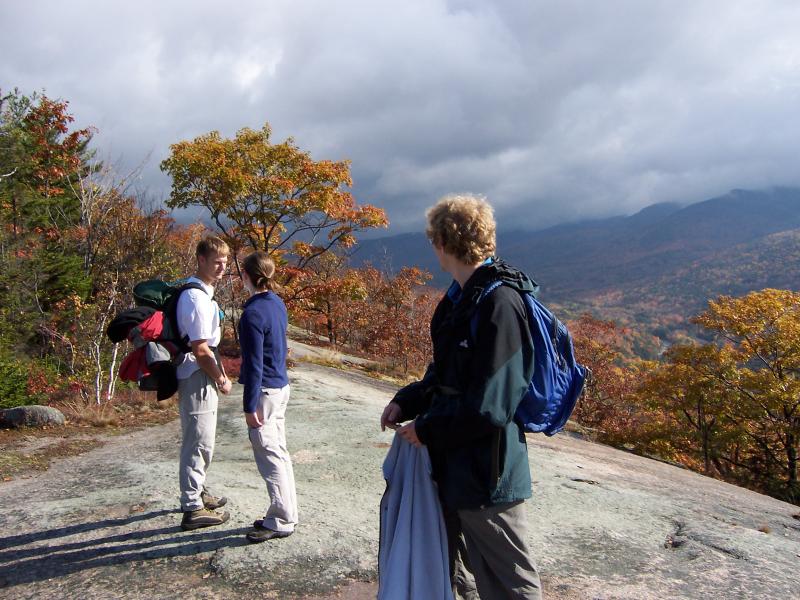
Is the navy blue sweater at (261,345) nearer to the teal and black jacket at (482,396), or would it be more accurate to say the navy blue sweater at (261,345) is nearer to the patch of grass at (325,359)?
the teal and black jacket at (482,396)

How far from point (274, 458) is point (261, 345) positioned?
29.4 inches

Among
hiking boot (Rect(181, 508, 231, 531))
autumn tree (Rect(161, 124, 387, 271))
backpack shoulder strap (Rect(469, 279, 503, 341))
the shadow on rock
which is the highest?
autumn tree (Rect(161, 124, 387, 271))

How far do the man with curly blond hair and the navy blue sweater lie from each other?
1.33m

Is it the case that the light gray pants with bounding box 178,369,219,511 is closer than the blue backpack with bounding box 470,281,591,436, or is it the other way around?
the blue backpack with bounding box 470,281,591,436

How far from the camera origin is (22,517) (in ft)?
12.7

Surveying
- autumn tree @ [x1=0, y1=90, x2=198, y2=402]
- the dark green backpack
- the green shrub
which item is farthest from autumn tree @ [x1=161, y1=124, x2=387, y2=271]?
the dark green backpack

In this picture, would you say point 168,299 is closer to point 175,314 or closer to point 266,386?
point 175,314

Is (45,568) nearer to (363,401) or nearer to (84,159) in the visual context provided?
(363,401)

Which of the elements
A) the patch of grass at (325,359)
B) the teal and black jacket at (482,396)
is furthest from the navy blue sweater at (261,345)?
the patch of grass at (325,359)

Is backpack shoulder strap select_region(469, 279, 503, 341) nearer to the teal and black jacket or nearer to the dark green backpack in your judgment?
the teal and black jacket

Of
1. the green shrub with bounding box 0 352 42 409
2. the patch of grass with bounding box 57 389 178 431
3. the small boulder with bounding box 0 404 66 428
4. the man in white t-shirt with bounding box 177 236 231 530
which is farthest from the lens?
the green shrub with bounding box 0 352 42 409

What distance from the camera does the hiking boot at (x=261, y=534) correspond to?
3.43 m

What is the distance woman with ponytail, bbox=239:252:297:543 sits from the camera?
3160mm

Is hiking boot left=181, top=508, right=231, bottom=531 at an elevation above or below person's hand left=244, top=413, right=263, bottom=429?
below
